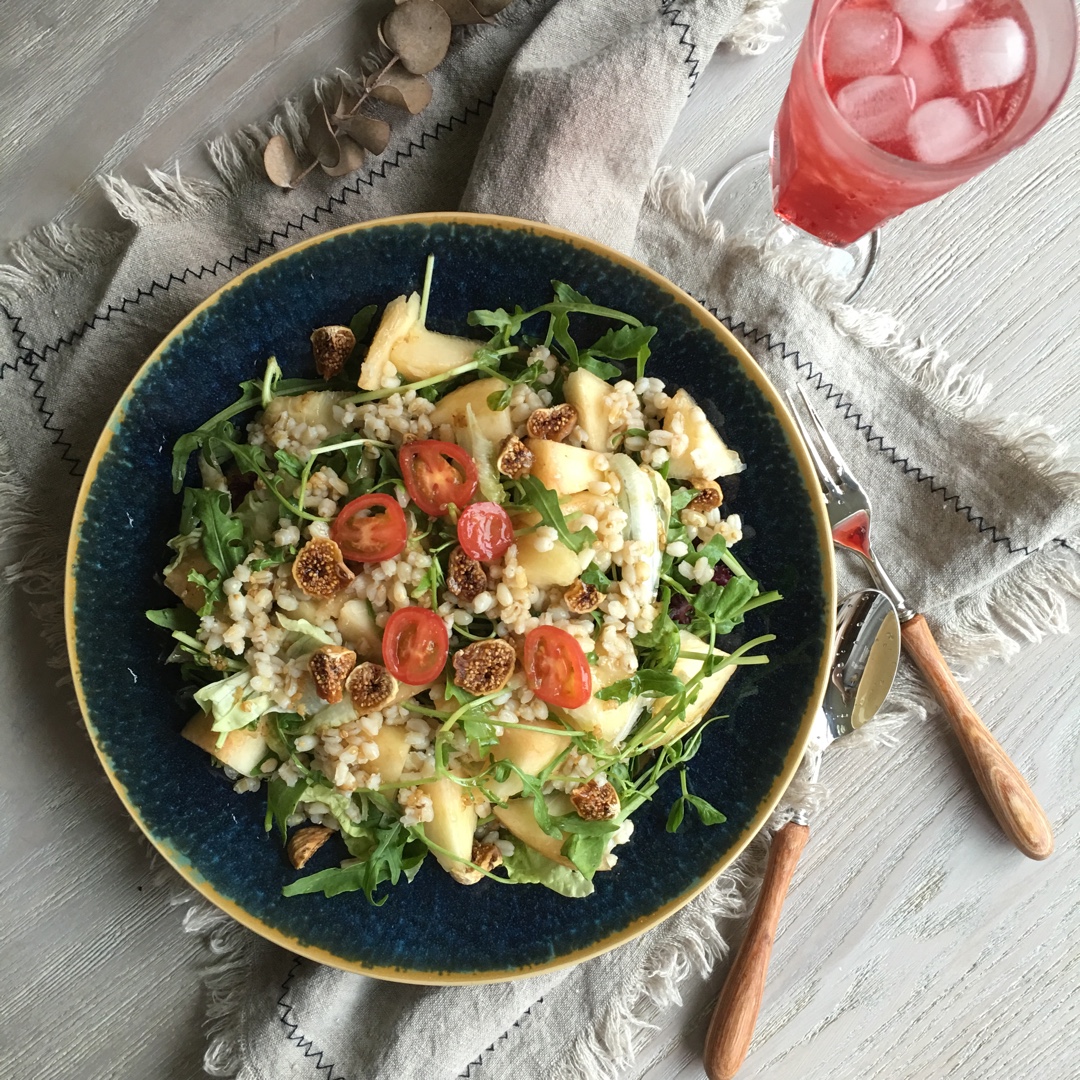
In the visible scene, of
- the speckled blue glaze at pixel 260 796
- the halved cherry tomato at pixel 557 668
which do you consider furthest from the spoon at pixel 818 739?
the halved cherry tomato at pixel 557 668

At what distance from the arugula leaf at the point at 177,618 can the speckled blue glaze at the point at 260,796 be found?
0.12 meters

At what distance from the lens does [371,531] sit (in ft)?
6.52

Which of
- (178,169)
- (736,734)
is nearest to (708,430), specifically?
(736,734)

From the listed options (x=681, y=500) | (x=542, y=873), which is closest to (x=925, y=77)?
(x=681, y=500)

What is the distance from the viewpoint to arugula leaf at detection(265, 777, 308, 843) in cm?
208

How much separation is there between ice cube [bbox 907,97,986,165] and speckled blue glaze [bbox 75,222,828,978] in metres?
0.59

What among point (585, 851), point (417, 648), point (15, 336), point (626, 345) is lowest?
point (585, 851)

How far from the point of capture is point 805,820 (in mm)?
2445

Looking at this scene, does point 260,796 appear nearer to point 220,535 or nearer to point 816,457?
point 220,535

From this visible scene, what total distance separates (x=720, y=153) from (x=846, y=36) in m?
0.58

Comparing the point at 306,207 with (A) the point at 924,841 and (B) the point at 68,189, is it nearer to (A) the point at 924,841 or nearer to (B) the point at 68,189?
(B) the point at 68,189

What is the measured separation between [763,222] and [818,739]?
140 centimetres

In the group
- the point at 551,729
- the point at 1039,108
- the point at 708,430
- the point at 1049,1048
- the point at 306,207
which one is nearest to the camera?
the point at 1039,108

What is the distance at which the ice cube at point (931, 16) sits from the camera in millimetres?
1888
